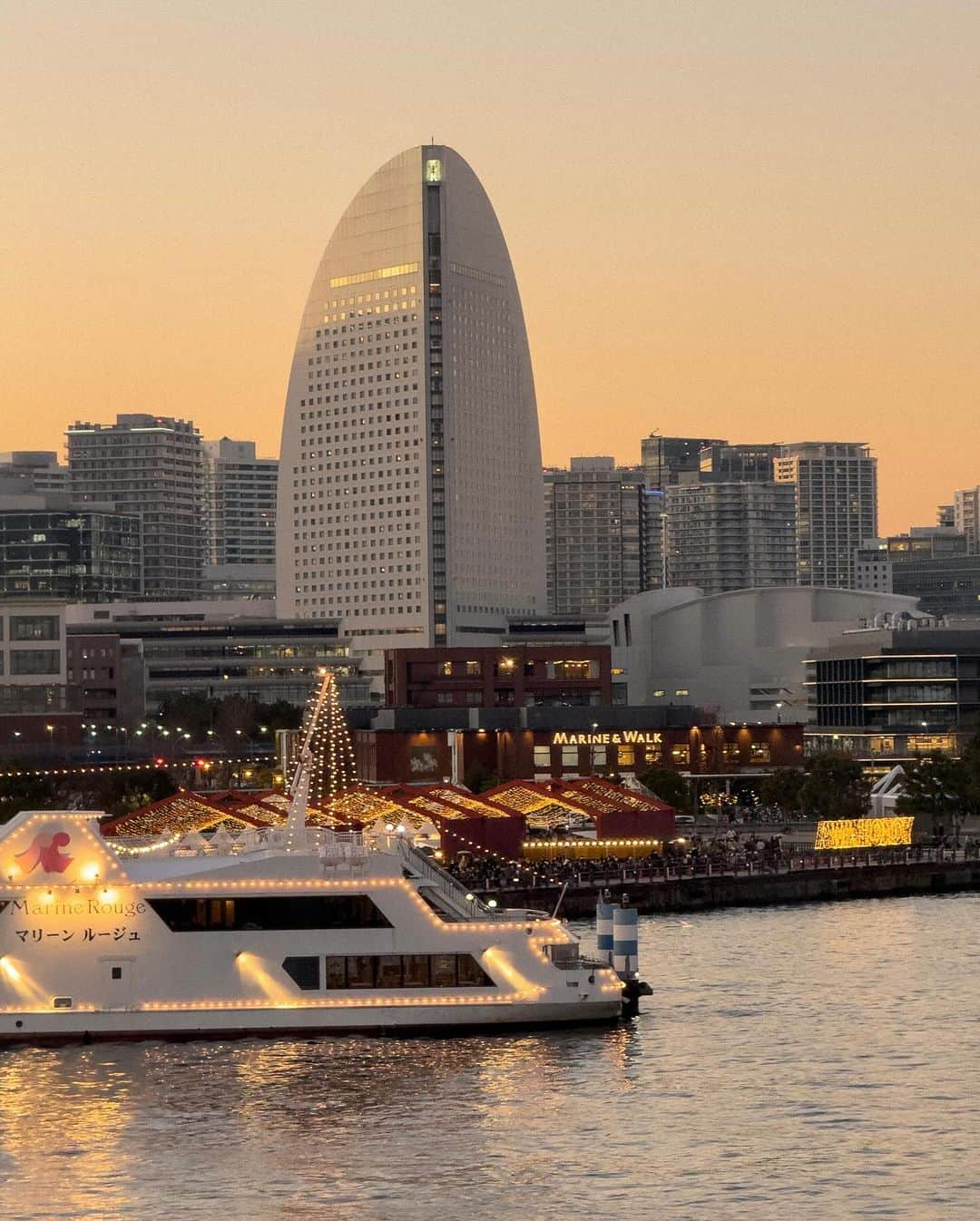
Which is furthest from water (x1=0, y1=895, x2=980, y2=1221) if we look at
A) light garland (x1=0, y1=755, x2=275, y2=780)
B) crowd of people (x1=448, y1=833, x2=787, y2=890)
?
light garland (x1=0, y1=755, x2=275, y2=780)

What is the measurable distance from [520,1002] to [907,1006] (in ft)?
44.0

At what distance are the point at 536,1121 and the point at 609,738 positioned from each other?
137820 millimetres

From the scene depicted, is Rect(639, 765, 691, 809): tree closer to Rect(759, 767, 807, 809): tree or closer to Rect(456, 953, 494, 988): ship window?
Rect(759, 767, 807, 809): tree

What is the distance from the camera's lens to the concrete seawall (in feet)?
334

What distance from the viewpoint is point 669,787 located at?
161 m

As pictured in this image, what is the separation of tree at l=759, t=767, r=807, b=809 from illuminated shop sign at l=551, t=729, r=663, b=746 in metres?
27.2

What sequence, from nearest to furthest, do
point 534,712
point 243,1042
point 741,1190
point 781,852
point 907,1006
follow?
point 741,1190
point 243,1042
point 907,1006
point 781,852
point 534,712

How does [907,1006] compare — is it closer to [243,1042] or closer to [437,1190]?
[243,1042]

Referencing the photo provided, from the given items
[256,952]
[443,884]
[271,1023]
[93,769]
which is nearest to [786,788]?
[93,769]

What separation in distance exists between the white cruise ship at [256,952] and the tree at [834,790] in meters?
86.0

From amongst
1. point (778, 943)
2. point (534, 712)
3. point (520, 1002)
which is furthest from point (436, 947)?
point (534, 712)

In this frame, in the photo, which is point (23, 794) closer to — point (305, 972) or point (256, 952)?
point (256, 952)

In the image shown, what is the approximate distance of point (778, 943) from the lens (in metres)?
90.7

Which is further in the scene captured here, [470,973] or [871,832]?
[871,832]
